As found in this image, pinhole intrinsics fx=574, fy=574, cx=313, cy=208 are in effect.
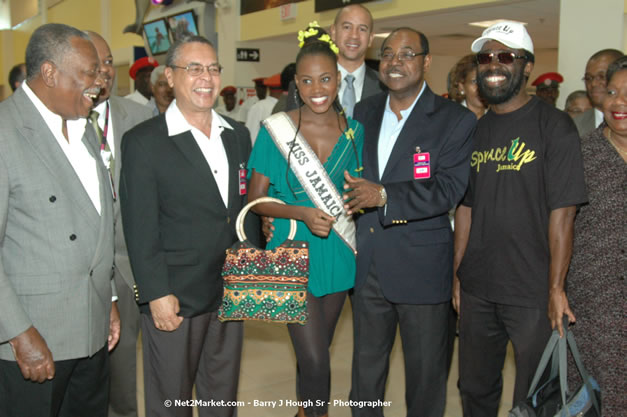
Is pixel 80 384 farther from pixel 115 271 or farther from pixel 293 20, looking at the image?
pixel 293 20

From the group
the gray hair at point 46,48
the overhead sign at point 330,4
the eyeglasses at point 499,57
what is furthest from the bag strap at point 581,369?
the overhead sign at point 330,4

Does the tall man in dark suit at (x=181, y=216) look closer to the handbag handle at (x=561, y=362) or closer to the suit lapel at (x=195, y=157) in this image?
the suit lapel at (x=195, y=157)

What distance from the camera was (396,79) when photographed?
256 centimetres

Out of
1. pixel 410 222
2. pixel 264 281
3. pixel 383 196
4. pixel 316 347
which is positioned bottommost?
pixel 316 347

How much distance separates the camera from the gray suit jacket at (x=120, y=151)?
2.58 m

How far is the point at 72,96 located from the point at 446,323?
71.5 inches

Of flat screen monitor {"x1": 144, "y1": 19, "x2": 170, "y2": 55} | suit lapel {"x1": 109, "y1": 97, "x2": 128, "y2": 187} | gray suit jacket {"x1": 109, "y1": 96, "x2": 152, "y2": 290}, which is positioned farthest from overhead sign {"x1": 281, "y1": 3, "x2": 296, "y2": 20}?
suit lapel {"x1": 109, "y1": 97, "x2": 128, "y2": 187}

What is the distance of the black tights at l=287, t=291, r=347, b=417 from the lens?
8.26 ft

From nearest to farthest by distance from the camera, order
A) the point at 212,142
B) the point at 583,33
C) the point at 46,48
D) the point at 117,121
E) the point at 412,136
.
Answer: the point at 46,48 < the point at 212,142 < the point at 412,136 < the point at 117,121 < the point at 583,33

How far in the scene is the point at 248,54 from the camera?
10.9 m

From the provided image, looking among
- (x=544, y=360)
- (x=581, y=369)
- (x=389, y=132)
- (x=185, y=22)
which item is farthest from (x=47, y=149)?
(x=185, y=22)

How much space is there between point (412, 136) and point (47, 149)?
1452mm

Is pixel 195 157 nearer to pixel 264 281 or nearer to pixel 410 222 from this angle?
pixel 264 281

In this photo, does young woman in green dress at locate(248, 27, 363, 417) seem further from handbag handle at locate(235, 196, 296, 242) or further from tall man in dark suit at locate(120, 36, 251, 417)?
tall man in dark suit at locate(120, 36, 251, 417)
